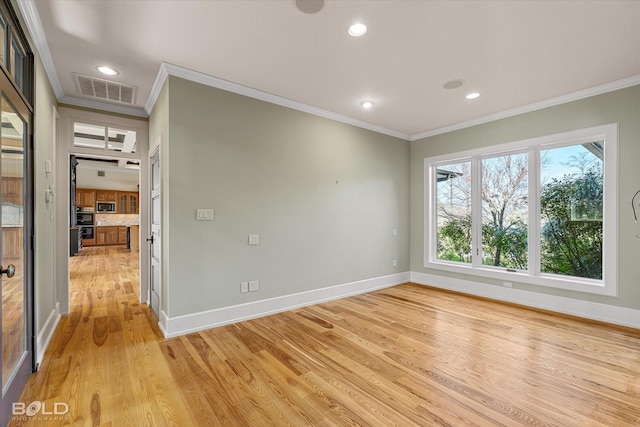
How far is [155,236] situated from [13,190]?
1858 mm

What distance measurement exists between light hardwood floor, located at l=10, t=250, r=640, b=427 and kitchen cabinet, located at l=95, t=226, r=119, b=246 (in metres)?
9.93

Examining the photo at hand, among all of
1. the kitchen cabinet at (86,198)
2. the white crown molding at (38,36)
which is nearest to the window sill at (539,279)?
the white crown molding at (38,36)

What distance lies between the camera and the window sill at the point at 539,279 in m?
3.56

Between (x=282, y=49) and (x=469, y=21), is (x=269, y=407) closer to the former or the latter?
(x=282, y=49)

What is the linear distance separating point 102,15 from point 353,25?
199 cm

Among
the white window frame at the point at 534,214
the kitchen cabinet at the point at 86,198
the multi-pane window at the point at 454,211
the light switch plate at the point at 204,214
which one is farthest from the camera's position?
the kitchen cabinet at the point at 86,198

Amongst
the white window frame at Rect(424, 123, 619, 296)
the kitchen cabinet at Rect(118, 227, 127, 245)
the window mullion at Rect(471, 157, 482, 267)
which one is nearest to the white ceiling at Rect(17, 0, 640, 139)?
the white window frame at Rect(424, 123, 619, 296)

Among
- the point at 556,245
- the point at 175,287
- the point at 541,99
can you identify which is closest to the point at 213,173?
the point at 175,287

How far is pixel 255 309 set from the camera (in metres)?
3.63

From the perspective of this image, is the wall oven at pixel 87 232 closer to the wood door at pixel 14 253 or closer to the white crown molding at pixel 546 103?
the wood door at pixel 14 253

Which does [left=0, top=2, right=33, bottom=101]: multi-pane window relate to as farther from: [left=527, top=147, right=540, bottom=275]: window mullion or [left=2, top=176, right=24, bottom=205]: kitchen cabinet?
[left=527, top=147, right=540, bottom=275]: window mullion

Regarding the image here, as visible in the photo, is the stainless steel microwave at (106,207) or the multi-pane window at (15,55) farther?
the stainless steel microwave at (106,207)

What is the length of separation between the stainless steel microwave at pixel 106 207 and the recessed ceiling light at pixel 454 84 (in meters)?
13.4

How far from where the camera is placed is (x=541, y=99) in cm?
390
